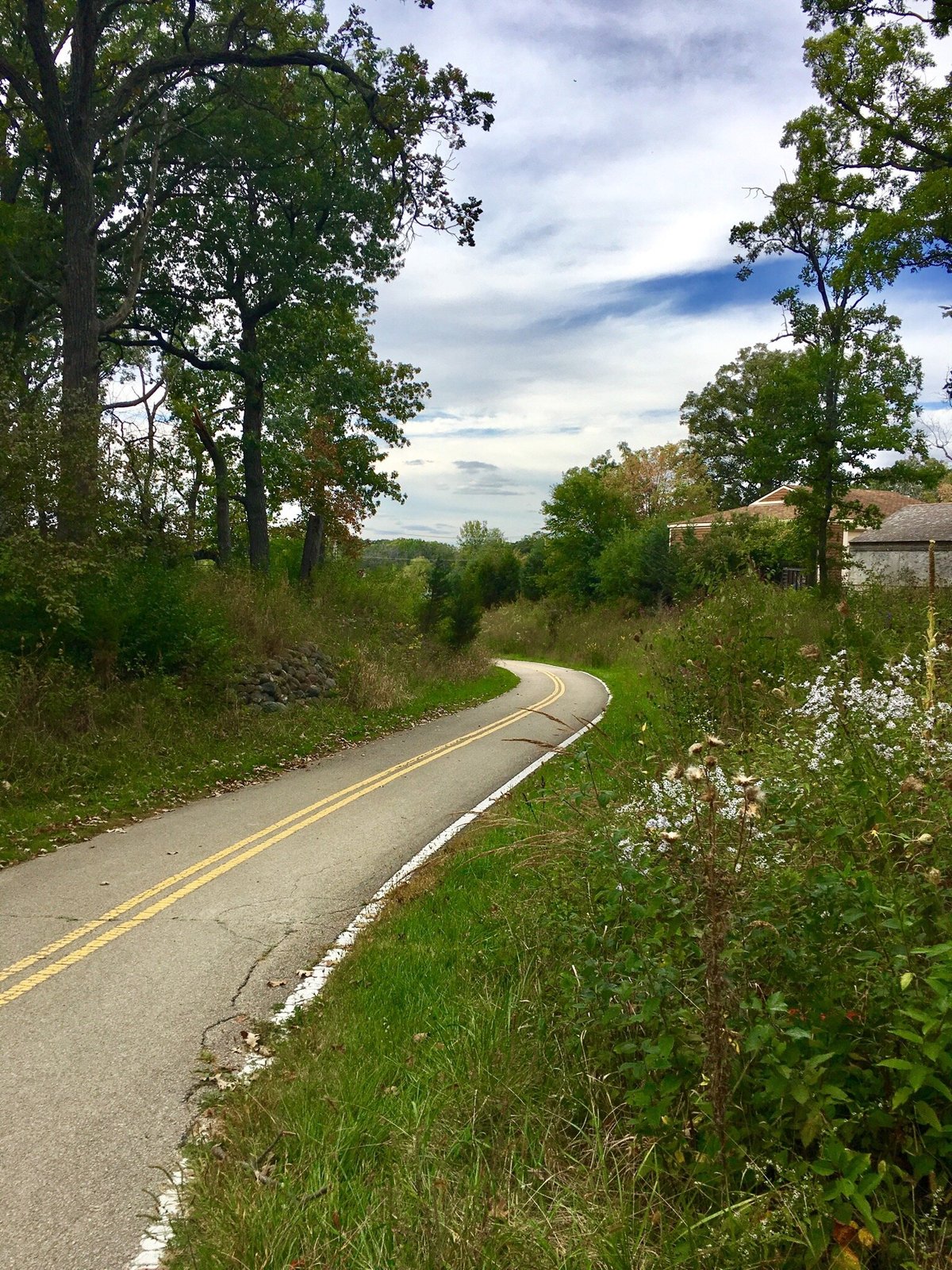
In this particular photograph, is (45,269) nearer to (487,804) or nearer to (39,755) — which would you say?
(39,755)

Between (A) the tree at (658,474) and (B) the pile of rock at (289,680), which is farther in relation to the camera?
(A) the tree at (658,474)

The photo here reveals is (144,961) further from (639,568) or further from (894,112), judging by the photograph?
(639,568)

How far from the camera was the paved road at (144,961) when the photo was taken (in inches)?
138

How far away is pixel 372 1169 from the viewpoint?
11.0 ft

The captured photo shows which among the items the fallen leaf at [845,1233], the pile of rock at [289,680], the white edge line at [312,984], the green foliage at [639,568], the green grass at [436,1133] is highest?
the green foliage at [639,568]

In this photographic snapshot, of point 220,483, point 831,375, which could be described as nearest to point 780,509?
point 831,375

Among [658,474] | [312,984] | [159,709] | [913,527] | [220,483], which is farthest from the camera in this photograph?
[658,474]

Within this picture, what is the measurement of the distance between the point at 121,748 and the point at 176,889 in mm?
5398

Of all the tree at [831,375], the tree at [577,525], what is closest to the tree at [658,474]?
the tree at [577,525]

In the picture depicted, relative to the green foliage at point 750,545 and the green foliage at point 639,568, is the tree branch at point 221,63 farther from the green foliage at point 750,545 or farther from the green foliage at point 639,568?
the green foliage at point 639,568

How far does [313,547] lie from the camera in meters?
27.8

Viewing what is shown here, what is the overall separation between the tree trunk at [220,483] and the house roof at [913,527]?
97.5ft

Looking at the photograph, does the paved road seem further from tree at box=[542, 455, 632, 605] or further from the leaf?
tree at box=[542, 455, 632, 605]

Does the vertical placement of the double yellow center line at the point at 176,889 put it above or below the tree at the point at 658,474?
below
